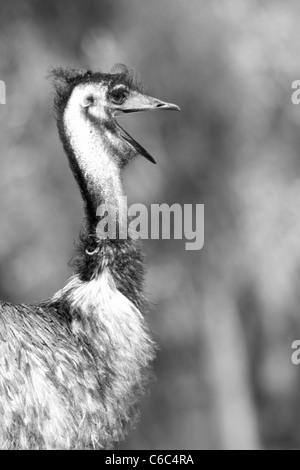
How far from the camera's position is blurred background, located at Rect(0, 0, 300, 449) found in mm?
7383

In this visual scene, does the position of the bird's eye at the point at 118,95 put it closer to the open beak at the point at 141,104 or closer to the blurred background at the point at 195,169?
the open beak at the point at 141,104

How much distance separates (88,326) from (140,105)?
1056 mm

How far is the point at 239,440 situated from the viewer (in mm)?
6789

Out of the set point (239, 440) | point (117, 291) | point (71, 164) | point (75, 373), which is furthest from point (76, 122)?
point (239, 440)

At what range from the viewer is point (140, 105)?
204 inches

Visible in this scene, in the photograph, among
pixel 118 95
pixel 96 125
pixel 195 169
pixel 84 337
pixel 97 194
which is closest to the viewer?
pixel 84 337

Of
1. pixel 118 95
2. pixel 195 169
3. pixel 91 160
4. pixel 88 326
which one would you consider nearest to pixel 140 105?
pixel 118 95

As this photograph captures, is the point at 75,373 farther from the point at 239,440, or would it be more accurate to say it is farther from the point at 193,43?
the point at 193,43

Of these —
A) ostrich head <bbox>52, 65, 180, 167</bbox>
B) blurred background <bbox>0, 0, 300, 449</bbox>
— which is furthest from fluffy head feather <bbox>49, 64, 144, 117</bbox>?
blurred background <bbox>0, 0, 300, 449</bbox>

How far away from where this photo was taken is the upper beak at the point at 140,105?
5.16 meters

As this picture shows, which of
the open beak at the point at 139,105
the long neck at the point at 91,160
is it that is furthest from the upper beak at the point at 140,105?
the long neck at the point at 91,160

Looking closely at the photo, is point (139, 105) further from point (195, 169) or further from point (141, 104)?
point (195, 169)

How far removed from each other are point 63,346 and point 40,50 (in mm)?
3730

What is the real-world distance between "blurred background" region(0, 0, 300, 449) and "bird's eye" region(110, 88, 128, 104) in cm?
208
